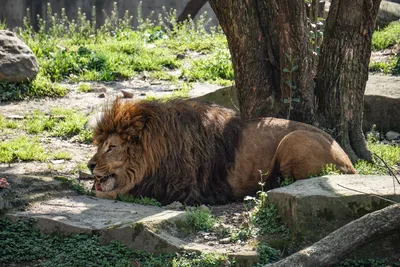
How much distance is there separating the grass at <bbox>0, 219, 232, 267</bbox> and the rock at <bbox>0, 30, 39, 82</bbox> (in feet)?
15.2

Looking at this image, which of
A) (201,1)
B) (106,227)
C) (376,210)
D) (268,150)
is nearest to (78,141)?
(268,150)

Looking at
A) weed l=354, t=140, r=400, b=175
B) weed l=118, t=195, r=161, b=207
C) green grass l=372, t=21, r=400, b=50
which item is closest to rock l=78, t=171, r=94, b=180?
weed l=118, t=195, r=161, b=207

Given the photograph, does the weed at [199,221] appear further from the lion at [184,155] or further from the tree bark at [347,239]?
the tree bark at [347,239]

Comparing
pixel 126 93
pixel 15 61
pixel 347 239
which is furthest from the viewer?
pixel 15 61

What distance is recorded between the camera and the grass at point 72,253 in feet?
16.4

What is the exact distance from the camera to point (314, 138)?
6.44m

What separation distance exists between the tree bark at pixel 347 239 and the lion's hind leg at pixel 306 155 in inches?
60.8

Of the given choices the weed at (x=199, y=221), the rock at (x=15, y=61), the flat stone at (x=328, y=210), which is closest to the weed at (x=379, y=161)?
the flat stone at (x=328, y=210)

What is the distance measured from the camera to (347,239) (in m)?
4.66

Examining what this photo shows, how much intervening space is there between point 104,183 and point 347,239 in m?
2.61

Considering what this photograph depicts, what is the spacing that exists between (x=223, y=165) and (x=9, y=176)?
6.02 feet

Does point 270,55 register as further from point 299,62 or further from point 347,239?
point 347,239

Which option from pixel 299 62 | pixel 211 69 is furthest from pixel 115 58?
pixel 299 62

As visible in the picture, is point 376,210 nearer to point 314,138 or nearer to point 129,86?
point 314,138
